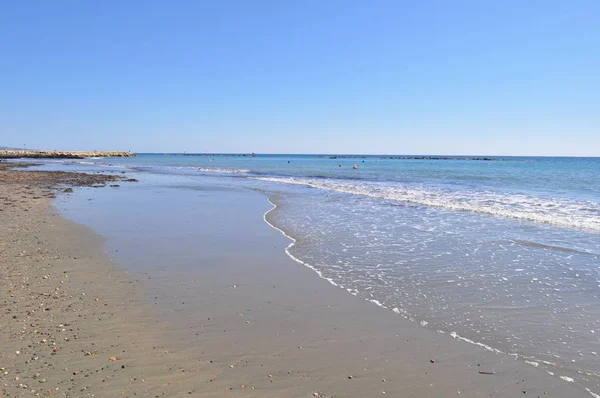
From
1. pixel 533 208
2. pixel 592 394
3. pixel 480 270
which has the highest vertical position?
pixel 533 208

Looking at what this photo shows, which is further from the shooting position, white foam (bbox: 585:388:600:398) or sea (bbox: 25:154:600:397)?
sea (bbox: 25:154:600:397)

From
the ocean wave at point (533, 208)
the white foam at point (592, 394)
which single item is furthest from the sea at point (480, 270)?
the ocean wave at point (533, 208)

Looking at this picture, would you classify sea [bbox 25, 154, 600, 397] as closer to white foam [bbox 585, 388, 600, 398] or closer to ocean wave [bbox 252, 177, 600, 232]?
white foam [bbox 585, 388, 600, 398]

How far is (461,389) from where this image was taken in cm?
455

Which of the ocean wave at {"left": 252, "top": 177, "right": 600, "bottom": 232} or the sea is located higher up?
the ocean wave at {"left": 252, "top": 177, "right": 600, "bottom": 232}

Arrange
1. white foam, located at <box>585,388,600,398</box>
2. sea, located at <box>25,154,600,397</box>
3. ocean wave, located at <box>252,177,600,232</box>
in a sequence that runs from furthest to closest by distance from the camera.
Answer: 1. ocean wave, located at <box>252,177,600,232</box>
2. sea, located at <box>25,154,600,397</box>
3. white foam, located at <box>585,388,600,398</box>

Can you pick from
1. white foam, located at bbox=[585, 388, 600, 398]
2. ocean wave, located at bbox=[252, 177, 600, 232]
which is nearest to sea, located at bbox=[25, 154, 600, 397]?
white foam, located at bbox=[585, 388, 600, 398]

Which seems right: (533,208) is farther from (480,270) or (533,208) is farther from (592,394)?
(592,394)

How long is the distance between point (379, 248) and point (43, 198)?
17665 millimetres

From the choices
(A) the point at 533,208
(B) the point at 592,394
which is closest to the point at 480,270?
(B) the point at 592,394

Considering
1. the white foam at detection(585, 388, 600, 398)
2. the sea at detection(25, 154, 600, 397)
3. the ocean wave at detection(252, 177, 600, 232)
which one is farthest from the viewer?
the ocean wave at detection(252, 177, 600, 232)

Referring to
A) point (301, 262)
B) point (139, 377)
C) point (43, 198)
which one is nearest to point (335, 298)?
point (301, 262)

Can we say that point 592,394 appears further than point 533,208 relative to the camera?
No

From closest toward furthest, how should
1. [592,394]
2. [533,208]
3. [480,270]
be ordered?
[592,394] < [480,270] < [533,208]
